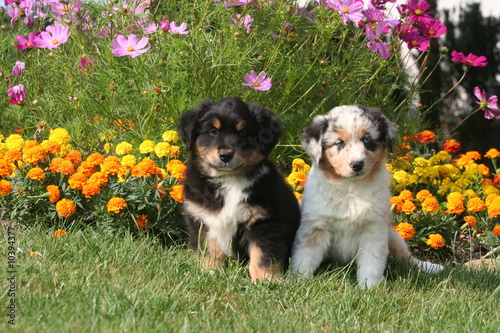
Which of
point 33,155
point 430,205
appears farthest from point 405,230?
point 33,155

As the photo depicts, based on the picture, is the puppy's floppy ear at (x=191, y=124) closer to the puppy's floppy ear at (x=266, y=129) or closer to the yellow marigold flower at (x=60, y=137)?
the puppy's floppy ear at (x=266, y=129)

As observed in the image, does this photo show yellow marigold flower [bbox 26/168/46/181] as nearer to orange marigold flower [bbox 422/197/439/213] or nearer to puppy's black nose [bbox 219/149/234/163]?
puppy's black nose [bbox 219/149/234/163]

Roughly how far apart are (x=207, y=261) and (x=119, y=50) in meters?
1.63

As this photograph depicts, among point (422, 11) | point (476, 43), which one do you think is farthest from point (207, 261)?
point (476, 43)

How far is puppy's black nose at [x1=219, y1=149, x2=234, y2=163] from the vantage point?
11.8 ft

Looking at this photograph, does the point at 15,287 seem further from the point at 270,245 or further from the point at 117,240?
the point at 270,245

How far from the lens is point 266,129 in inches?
153

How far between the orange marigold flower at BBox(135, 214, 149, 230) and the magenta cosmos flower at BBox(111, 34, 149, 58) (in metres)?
1.16

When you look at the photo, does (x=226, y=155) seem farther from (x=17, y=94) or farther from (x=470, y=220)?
(x=470, y=220)

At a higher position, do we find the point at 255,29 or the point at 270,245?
the point at 255,29

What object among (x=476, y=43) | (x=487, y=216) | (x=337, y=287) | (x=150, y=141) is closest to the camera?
(x=337, y=287)

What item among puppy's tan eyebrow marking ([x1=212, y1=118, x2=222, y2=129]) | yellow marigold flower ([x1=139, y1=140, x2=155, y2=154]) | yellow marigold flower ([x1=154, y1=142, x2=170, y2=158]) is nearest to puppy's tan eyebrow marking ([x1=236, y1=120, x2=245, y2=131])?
puppy's tan eyebrow marking ([x1=212, y1=118, x2=222, y2=129])

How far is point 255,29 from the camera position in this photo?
16.2 ft

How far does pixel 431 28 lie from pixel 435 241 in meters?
1.70
